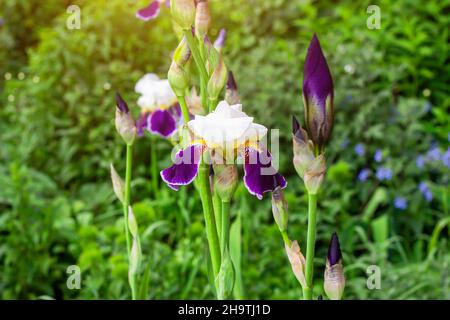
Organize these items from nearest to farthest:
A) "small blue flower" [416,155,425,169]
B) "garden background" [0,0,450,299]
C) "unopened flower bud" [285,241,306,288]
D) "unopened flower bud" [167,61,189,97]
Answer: "unopened flower bud" [285,241,306,288] < "unopened flower bud" [167,61,189,97] < "garden background" [0,0,450,299] < "small blue flower" [416,155,425,169]

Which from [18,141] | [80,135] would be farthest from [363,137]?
[18,141]

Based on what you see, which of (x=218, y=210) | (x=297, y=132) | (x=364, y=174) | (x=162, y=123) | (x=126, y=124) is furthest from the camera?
(x=364, y=174)

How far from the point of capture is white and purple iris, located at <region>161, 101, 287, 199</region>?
1.24m

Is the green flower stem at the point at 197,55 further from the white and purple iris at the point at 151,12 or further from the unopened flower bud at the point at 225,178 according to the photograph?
the white and purple iris at the point at 151,12

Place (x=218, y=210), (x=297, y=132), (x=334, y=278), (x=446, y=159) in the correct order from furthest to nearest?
(x=446, y=159)
(x=218, y=210)
(x=334, y=278)
(x=297, y=132)

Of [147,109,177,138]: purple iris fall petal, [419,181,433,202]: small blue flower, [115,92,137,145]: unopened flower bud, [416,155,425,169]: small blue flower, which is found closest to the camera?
[115,92,137,145]: unopened flower bud

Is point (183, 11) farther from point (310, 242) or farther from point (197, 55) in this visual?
point (310, 242)

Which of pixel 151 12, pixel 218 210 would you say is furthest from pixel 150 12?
pixel 218 210

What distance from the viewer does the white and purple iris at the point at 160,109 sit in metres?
1.96

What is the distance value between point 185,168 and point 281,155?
6.69 ft

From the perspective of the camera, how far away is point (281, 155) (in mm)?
3311

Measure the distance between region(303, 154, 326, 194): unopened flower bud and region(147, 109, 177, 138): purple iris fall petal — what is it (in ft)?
2.42

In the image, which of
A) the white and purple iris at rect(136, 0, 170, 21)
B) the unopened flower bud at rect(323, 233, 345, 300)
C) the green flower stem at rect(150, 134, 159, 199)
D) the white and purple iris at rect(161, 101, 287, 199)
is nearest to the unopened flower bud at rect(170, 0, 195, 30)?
the white and purple iris at rect(161, 101, 287, 199)

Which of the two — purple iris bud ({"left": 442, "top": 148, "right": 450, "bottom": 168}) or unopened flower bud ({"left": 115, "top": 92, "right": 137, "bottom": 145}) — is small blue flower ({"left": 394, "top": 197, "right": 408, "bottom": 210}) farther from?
unopened flower bud ({"left": 115, "top": 92, "right": 137, "bottom": 145})
